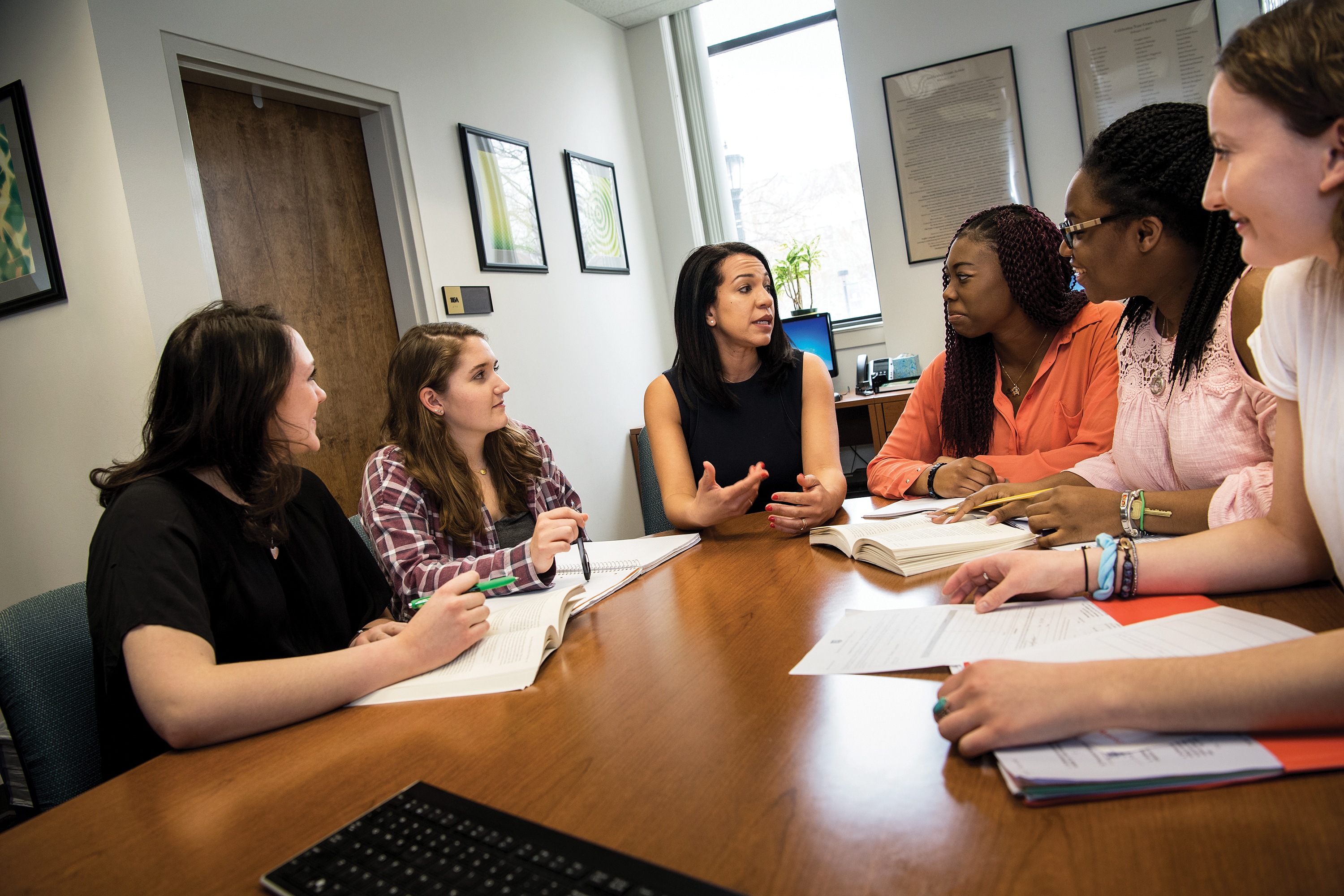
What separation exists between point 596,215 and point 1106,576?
12.5ft

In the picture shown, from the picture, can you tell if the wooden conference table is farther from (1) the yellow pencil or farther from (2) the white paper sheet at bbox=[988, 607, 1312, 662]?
(1) the yellow pencil

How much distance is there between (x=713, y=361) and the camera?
2.28 metres

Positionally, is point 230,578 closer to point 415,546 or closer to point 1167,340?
point 415,546

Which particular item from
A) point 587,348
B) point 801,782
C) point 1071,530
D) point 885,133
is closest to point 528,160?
point 587,348

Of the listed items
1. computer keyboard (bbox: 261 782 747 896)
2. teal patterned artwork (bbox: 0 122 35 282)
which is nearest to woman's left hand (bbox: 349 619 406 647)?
computer keyboard (bbox: 261 782 747 896)

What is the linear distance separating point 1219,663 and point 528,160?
373 cm

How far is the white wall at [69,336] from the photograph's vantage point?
2.23m

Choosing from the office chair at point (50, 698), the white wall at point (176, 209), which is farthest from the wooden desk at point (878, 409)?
the office chair at point (50, 698)

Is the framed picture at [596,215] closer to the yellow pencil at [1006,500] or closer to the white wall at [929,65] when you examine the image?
the white wall at [929,65]

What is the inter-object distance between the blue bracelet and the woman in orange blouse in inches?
32.4

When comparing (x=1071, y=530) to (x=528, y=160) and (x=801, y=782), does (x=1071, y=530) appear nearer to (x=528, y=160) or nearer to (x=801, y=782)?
(x=801, y=782)

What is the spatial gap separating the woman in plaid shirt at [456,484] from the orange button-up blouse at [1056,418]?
83 centimetres

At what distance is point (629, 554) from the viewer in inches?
65.4

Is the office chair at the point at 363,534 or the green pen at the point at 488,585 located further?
the office chair at the point at 363,534
